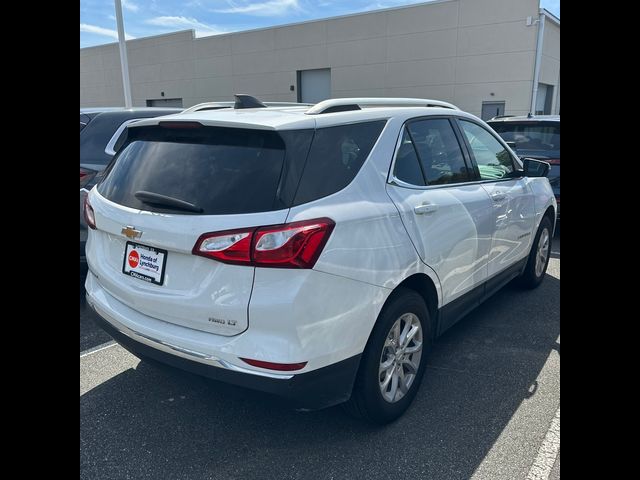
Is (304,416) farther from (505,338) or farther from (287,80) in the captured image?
(287,80)

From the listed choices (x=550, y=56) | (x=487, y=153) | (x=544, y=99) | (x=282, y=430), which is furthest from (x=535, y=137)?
(x=544, y=99)

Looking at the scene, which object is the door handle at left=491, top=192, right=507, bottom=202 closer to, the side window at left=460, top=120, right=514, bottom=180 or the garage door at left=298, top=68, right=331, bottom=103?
the side window at left=460, top=120, right=514, bottom=180

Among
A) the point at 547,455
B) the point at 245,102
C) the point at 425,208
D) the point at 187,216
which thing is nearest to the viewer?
the point at 187,216

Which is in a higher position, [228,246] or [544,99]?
[544,99]

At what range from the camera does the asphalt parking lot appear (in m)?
2.42

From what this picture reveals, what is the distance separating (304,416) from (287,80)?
1005 inches

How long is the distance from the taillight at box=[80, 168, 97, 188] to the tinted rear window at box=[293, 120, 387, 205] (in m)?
2.99

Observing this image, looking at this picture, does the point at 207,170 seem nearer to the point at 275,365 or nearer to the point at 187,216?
the point at 187,216

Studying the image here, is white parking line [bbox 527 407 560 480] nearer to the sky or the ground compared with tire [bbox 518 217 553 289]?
nearer to the ground

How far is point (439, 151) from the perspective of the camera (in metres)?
3.28

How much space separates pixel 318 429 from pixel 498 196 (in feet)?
7.27

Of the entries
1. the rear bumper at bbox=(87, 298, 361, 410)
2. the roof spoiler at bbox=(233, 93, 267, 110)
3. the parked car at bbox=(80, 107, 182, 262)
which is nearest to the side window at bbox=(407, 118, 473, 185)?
the roof spoiler at bbox=(233, 93, 267, 110)

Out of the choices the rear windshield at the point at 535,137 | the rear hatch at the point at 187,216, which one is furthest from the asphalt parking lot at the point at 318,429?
the rear windshield at the point at 535,137
